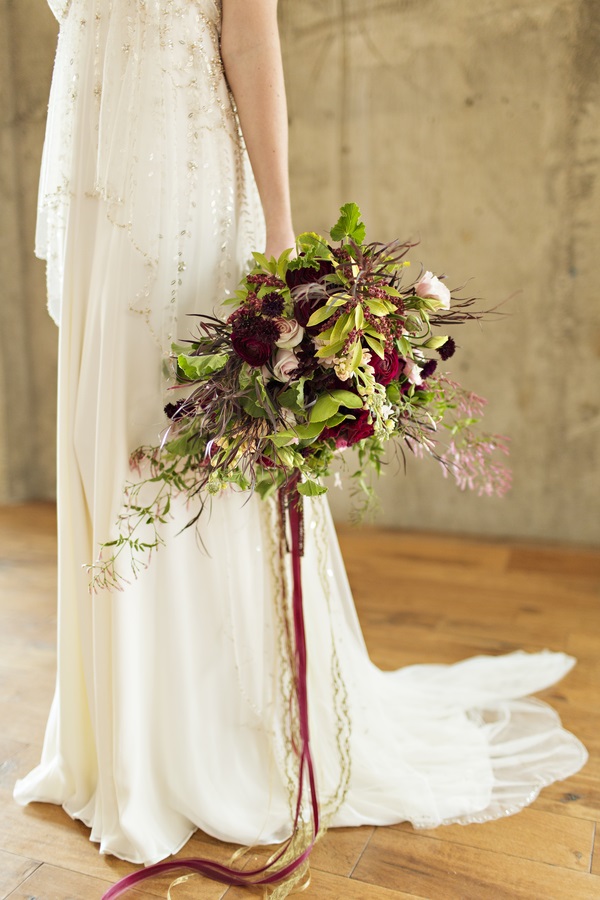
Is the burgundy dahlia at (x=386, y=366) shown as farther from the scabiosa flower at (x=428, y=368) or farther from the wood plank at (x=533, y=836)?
the wood plank at (x=533, y=836)

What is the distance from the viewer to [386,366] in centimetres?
140

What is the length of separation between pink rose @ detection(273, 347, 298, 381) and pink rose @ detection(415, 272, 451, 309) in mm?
273

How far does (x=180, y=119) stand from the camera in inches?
63.4

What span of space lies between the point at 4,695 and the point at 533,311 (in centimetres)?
274

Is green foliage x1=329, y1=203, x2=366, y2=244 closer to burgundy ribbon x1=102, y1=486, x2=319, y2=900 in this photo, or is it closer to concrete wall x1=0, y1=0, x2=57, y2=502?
burgundy ribbon x1=102, y1=486, x2=319, y2=900

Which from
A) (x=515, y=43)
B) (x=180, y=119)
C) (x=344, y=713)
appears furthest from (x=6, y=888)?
(x=515, y=43)

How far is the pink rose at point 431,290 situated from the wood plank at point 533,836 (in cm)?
114

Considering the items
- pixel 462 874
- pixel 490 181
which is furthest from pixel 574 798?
pixel 490 181

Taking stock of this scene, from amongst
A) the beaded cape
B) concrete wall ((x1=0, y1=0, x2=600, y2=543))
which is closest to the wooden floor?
concrete wall ((x1=0, y1=0, x2=600, y2=543))

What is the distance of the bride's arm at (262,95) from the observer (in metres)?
1.62

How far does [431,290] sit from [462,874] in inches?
45.8

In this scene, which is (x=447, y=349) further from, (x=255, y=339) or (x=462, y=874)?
(x=462, y=874)

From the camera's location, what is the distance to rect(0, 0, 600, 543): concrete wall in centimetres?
354

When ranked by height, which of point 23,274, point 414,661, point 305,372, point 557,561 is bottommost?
point 414,661
